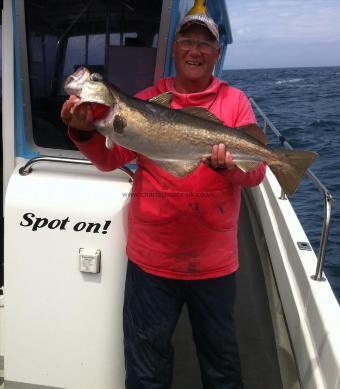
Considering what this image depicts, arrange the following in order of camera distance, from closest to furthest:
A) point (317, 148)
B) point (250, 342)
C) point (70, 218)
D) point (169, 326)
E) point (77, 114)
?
point (77, 114)
point (169, 326)
point (70, 218)
point (250, 342)
point (317, 148)

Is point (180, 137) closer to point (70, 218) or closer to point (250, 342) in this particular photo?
point (70, 218)

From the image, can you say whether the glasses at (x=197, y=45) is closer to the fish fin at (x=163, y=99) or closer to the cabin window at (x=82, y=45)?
the fish fin at (x=163, y=99)

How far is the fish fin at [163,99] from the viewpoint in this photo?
2.53 meters

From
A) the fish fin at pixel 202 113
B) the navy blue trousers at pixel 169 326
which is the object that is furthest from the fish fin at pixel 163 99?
the navy blue trousers at pixel 169 326

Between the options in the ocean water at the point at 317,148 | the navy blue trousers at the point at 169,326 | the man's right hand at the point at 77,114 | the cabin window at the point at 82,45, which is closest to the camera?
the man's right hand at the point at 77,114

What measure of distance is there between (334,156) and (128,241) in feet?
39.9

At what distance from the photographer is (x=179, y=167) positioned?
2566 mm

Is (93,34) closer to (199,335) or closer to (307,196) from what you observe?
(199,335)

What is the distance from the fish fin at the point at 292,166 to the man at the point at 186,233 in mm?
102

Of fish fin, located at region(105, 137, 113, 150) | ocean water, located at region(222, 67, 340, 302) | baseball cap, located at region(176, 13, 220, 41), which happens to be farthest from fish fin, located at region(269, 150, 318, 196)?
ocean water, located at region(222, 67, 340, 302)

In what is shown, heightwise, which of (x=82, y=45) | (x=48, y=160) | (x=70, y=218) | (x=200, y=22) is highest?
(x=200, y=22)

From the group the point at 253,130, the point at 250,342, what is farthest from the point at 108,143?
the point at 250,342

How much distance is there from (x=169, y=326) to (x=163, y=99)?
4.07ft

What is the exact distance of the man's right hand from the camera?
234 centimetres
